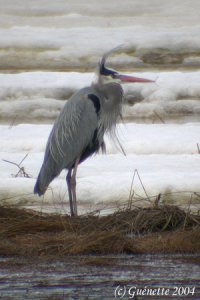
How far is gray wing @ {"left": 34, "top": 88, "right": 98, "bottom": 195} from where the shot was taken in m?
8.20

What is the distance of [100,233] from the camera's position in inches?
233

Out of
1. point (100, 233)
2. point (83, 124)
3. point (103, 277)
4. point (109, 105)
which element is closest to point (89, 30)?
point (109, 105)

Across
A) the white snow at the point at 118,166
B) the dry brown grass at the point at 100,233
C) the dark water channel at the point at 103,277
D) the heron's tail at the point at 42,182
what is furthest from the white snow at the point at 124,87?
the dark water channel at the point at 103,277

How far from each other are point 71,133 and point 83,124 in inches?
6.0

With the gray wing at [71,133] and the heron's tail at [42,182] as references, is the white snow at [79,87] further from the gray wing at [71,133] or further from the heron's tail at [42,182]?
the heron's tail at [42,182]

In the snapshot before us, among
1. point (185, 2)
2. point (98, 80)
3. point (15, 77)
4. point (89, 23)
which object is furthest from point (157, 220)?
point (185, 2)

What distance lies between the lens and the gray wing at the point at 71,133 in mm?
8195

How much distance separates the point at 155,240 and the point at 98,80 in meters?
2.87

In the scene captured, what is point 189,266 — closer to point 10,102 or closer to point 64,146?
point 64,146

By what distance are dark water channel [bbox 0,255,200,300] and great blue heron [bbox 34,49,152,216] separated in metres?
2.43

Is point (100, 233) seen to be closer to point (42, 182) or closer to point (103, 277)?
point (103, 277)

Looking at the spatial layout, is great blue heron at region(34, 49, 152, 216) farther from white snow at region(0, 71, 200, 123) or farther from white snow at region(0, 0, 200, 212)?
white snow at region(0, 71, 200, 123)

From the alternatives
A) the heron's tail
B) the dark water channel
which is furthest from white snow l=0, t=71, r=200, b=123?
the dark water channel

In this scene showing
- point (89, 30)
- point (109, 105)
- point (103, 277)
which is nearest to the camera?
point (103, 277)
